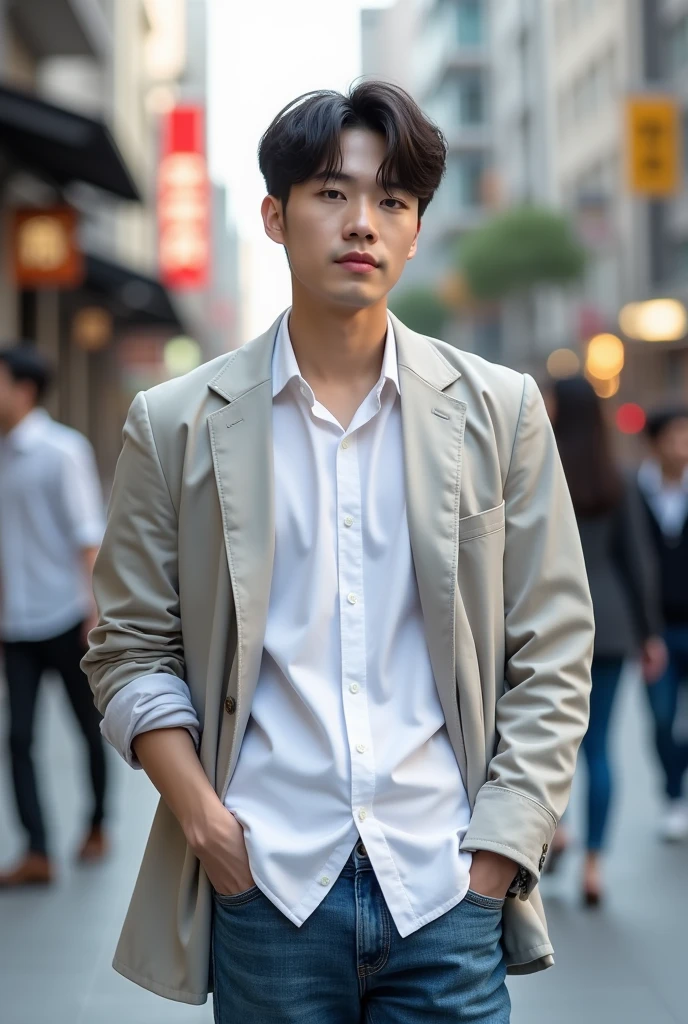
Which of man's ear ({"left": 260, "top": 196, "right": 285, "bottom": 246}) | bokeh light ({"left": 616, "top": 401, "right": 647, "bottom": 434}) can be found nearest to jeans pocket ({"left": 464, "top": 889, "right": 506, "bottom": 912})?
man's ear ({"left": 260, "top": 196, "right": 285, "bottom": 246})

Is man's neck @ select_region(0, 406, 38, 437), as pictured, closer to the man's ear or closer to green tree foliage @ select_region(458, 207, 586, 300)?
the man's ear

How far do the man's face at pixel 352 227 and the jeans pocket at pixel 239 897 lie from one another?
0.83 m

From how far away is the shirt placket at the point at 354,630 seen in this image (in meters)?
1.85

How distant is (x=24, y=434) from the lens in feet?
18.5

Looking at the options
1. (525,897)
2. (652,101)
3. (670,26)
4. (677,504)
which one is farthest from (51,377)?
(670,26)

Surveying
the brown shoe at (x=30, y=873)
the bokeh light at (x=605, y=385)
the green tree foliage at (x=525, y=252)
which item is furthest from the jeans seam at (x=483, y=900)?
the green tree foliage at (x=525, y=252)

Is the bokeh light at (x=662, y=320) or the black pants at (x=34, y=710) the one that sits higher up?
the bokeh light at (x=662, y=320)

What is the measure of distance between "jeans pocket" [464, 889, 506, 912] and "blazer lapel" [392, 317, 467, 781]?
0.17 metres

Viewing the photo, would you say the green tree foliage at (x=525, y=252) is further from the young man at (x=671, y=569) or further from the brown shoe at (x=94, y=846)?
the brown shoe at (x=94, y=846)

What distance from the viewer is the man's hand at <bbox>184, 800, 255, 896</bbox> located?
1.88 metres

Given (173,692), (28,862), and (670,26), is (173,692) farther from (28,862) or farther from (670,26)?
(670,26)

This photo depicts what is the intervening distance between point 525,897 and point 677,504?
4696 mm

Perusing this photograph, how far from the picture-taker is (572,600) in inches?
79.0

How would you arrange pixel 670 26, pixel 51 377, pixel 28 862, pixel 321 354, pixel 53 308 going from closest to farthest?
pixel 321 354 → pixel 28 862 → pixel 51 377 → pixel 53 308 → pixel 670 26
